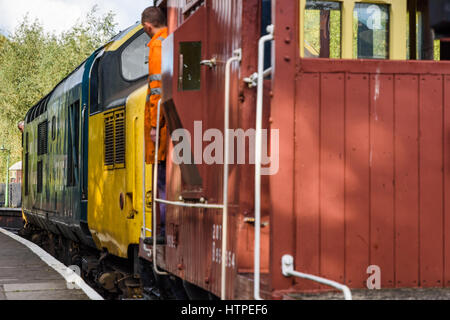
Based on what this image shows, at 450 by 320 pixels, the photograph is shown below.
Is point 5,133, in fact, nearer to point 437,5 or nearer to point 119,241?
point 119,241

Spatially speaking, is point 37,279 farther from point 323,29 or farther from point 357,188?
point 357,188

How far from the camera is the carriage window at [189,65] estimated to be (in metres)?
5.57

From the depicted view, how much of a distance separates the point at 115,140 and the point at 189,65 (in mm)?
4015

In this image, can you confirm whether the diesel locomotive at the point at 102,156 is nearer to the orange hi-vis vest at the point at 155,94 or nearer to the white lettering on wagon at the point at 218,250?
the orange hi-vis vest at the point at 155,94

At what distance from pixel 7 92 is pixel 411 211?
151 ft

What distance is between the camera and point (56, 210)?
45.4ft

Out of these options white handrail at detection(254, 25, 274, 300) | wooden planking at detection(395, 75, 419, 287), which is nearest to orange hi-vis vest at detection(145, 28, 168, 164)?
white handrail at detection(254, 25, 274, 300)

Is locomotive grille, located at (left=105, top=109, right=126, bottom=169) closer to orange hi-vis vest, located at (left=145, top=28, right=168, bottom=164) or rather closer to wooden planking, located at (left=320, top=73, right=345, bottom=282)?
orange hi-vis vest, located at (left=145, top=28, right=168, bottom=164)

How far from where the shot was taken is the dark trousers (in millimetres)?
6867

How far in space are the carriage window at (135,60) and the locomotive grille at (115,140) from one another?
0.63 m

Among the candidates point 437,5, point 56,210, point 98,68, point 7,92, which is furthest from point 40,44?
point 437,5

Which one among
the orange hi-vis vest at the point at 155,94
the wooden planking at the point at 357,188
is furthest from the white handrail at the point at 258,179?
the orange hi-vis vest at the point at 155,94

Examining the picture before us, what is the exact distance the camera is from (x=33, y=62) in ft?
161

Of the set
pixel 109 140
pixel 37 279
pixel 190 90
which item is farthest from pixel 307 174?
pixel 37 279
